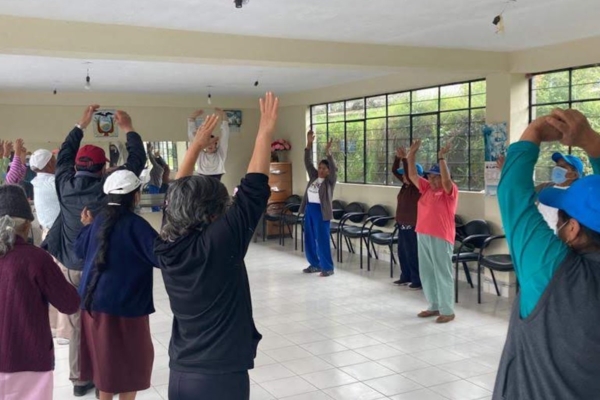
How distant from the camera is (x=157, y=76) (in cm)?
809

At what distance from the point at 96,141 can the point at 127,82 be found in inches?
82.7

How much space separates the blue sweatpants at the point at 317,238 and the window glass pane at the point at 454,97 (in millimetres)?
2159

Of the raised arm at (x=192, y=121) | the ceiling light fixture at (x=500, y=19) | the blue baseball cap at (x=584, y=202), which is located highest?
the ceiling light fixture at (x=500, y=19)

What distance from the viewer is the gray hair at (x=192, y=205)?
80.3 inches

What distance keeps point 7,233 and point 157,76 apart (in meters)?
5.94

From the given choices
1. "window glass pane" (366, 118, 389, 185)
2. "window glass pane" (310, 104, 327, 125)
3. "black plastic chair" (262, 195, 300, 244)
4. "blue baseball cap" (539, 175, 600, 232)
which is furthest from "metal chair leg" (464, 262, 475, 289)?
"blue baseball cap" (539, 175, 600, 232)

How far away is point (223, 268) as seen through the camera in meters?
2.06

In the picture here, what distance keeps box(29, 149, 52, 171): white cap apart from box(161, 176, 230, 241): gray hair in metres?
2.84

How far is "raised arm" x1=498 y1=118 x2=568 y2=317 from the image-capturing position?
1568 mm

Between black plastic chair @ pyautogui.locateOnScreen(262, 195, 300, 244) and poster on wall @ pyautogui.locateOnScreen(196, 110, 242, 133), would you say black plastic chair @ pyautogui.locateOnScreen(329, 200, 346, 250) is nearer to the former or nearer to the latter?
black plastic chair @ pyautogui.locateOnScreen(262, 195, 300, 244)

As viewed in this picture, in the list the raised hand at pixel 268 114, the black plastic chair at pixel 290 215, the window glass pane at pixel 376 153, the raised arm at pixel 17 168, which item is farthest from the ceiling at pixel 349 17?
the black plastic chair at pixel 290 215

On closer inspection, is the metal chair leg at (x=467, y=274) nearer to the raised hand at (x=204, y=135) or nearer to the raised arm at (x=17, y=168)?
the raised arm at (x=17, y=168)

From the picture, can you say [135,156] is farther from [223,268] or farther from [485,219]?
[485,219]

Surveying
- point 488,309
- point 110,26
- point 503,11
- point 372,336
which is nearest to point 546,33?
point 503,11
